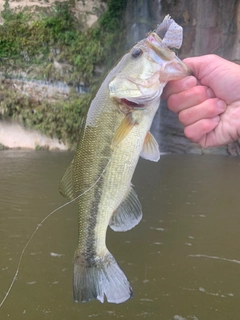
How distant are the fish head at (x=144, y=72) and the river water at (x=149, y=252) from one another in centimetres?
219

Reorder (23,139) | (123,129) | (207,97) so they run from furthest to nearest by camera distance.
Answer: (23,139) < (207,97) < (123,129)

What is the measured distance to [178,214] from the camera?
589 cm

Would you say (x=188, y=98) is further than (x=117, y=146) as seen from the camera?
Yes

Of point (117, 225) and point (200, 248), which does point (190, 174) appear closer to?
point (200, 248)

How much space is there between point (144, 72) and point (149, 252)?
119 inches

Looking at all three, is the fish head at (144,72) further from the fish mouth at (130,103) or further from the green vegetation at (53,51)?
the green vegetation at (53,51)

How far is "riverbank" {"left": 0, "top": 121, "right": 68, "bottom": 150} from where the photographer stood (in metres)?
12.8

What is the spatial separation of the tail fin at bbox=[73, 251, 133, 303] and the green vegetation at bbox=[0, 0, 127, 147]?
35.7 feet

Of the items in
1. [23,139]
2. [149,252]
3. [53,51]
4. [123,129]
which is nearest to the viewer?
[123,129]

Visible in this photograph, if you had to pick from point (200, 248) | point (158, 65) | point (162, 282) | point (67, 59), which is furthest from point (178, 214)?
point (67, 59)

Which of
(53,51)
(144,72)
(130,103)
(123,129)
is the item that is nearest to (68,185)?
(123,129)

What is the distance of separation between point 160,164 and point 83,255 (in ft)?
24.8

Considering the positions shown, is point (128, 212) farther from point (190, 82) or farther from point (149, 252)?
point (149, 252)

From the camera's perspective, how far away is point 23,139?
12.9 m
